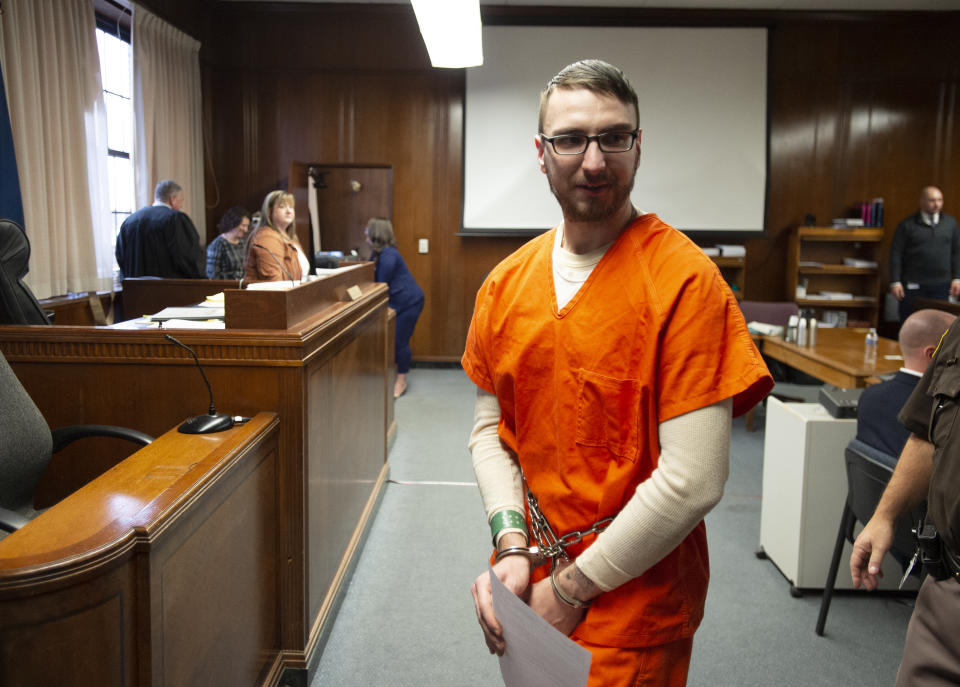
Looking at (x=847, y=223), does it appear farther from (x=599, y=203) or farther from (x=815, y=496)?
(x=599, y=203)

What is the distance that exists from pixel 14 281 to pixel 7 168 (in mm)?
2043

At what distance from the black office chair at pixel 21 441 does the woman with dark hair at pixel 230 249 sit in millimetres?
4142

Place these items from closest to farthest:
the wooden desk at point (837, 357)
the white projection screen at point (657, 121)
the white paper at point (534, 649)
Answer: the white paper at point (534, 649) → the wooden desk at point (837, 357) → the white projection screen at point (657, 121)

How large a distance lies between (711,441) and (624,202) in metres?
0.37

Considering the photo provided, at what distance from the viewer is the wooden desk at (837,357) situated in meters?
3.77

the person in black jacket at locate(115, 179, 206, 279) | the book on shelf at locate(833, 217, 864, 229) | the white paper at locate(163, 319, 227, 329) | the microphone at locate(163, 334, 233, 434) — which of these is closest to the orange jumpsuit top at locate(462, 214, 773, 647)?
the microphone at locate(163, 334, 233, 434)

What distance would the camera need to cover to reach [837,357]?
4164mm

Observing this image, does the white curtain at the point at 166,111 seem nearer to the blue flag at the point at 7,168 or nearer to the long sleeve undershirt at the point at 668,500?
the blue flag at the point at 7,168

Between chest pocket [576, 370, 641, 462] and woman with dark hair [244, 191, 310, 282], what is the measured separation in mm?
3208

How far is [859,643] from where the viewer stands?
2.51 metres

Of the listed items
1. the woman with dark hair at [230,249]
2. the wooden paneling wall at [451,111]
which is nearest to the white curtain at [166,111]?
the wooden paneling wall at [451,111]

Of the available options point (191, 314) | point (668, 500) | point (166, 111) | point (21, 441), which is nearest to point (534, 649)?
point (668, 500)

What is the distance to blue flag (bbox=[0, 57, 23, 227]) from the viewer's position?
3.83m

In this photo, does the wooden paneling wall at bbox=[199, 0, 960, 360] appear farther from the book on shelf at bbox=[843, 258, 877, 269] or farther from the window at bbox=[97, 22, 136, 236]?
the window at bbox=[97, 22, 136, 236]
